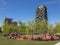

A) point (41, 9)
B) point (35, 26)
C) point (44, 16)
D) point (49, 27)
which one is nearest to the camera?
point (35, 26)

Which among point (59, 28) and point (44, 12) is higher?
point (44, 12)

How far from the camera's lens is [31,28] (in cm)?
4594

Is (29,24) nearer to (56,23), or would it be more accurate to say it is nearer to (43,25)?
(43,25)

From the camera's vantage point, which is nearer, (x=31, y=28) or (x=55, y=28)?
(x=31, y=28)

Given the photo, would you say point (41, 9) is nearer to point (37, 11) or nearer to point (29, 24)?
point (37, 11)

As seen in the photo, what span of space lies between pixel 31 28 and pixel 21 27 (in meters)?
10.6

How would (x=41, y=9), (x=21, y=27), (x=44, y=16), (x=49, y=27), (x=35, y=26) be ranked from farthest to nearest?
(x=41, y=9) < (x=44, y=16) < (x=21, y=27) < (x=49, y=27) < (x=35, y=26)

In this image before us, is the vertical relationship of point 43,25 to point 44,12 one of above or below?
below

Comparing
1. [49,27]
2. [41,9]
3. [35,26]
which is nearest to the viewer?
[35,26]

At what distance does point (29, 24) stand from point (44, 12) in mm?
101734

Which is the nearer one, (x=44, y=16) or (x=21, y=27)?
(x=21, y=27)

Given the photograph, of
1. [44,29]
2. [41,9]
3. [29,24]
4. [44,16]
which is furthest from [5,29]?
[41,9]

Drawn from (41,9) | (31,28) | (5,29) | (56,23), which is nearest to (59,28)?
(56,23)

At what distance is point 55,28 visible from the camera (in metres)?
51.9
